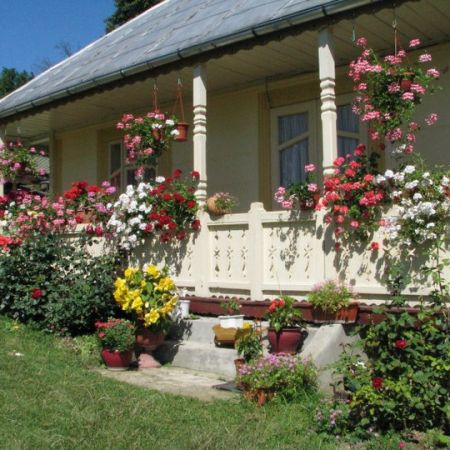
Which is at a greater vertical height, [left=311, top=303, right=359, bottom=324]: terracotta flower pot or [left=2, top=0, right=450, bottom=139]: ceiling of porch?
[left=2, top=0, right=450, bottom=139]: ceiling of porch

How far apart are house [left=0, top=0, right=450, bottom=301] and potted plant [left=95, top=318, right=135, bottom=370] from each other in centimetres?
138

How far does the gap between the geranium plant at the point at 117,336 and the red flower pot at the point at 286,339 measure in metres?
1.62

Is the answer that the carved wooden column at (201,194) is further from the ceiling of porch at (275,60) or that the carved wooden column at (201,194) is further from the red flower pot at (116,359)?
the red flower pot at (116,359)

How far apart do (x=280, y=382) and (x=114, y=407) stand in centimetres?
137

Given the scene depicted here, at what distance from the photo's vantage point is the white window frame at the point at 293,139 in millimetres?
9992

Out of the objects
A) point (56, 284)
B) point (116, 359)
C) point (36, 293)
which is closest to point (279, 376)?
point (116, 359)

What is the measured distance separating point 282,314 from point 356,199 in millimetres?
1348

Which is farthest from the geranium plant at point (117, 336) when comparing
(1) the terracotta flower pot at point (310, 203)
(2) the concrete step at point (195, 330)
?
(1) the terracotta flower pot at point (310, 203)

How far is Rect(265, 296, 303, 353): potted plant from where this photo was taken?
21.7 feet

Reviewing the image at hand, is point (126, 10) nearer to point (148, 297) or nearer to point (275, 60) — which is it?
point (275, 60)

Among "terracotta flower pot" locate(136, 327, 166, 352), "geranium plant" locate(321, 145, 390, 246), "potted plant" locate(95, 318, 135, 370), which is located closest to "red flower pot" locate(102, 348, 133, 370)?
"potted plant" locate(95, 318, 135, 370)

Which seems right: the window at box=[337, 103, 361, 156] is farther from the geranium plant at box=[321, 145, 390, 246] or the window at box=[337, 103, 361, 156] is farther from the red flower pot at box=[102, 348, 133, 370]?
the red flower pot at box=[102, 348, 133, 370]

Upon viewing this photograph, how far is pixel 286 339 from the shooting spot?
6.62m

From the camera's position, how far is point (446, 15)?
7500mm
